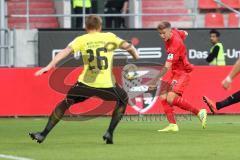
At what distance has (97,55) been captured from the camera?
13.2 m

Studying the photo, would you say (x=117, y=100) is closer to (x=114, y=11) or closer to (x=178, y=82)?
(x=178, y=82)

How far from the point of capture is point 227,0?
2695 cm

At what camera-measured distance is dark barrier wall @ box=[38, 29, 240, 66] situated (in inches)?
891

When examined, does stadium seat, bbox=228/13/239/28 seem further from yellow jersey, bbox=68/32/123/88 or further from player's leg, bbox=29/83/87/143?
player's leg, bbox=29/83/87/143

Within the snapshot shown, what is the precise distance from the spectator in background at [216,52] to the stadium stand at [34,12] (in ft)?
17.5

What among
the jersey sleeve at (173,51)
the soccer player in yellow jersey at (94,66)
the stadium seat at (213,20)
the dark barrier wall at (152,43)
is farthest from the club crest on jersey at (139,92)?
the soccer player in yellow jersey at (94,66)

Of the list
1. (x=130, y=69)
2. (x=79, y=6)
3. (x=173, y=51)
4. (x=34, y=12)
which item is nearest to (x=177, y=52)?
(x=173, y=51)

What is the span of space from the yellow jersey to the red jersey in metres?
2.99

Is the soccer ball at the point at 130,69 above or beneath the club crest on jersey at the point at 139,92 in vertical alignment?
above

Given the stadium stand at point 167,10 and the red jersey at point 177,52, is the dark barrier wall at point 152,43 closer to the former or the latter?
the stadium stand at point 167,10

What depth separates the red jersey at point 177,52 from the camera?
16062 mm

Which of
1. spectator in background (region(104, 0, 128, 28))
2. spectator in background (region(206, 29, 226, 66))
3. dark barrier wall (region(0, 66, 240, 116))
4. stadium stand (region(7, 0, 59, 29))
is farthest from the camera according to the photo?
spectator in background (region(104, 0, 128, 28))

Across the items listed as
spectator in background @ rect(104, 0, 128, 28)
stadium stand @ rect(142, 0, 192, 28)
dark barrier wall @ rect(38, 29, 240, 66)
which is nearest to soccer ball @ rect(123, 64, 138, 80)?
dark barrier wall @ rect(38, 29, 240, 66)

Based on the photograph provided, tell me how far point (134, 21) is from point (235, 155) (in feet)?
44.5
